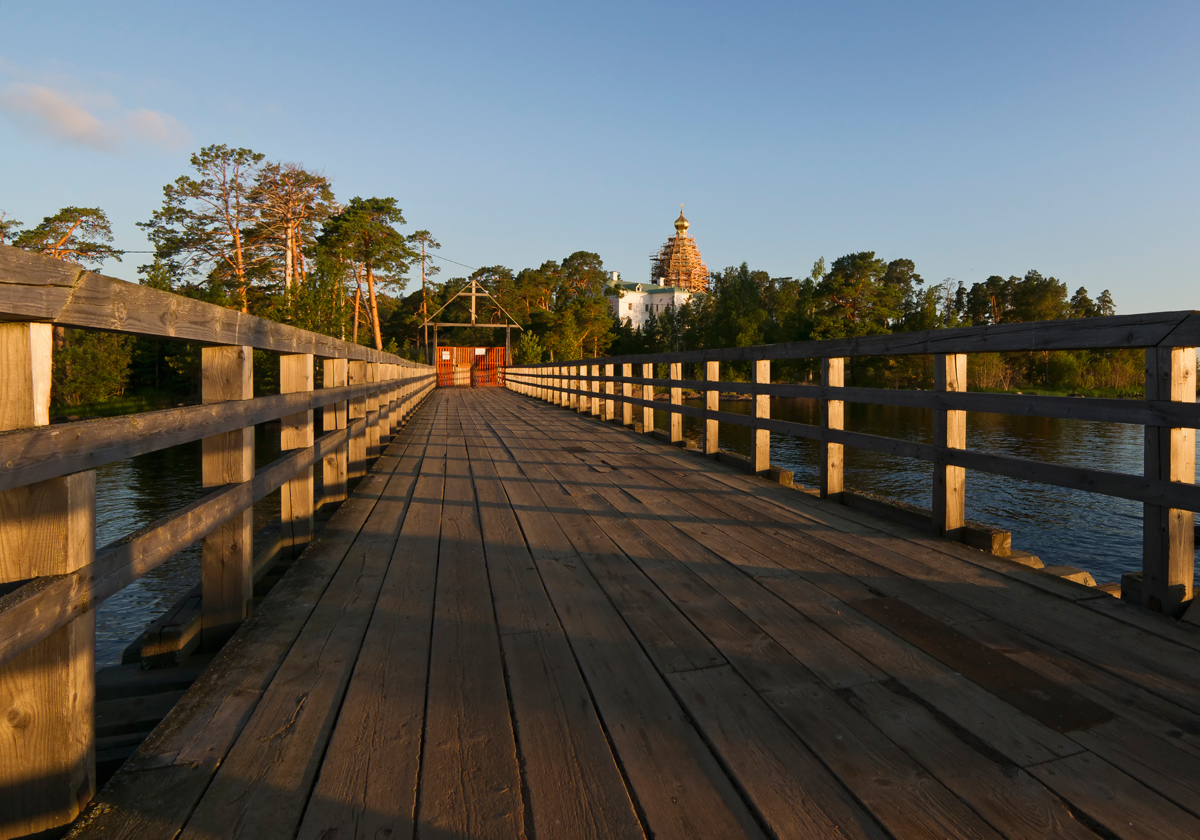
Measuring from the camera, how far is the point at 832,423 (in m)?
4.41

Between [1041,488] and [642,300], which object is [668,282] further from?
[1041,488]

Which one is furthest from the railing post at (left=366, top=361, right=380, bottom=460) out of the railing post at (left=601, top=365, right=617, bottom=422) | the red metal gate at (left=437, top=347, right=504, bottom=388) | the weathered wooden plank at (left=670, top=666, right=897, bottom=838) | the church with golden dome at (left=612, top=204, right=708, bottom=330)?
the church with golden dome at (left=612, top=204, right=708, bottom=330)

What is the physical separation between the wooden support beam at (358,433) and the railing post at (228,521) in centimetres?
284

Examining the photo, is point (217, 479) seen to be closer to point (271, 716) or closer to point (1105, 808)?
point (271, 716)

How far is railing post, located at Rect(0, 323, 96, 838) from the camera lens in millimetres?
1320

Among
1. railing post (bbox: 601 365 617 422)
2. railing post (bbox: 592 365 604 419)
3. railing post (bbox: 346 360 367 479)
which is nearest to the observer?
railing post (bbox: 346 360 367 479)

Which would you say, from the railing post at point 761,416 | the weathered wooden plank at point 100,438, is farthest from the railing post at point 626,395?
the weathered wooden plank at point 100,438

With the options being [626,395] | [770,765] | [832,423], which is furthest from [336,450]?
[626,395]

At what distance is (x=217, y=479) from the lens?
2.34 metres

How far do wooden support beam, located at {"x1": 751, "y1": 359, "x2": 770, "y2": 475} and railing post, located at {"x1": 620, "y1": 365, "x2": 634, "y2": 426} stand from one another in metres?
3.89

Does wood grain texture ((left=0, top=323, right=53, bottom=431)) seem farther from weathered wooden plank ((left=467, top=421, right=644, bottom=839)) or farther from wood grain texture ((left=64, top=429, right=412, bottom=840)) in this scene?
weathered wooden plank ((left=467, top=421, right=644, bottom=839))

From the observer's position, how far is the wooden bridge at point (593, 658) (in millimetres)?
1361

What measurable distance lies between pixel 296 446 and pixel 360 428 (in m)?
2.10

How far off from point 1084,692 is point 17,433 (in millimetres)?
2543
